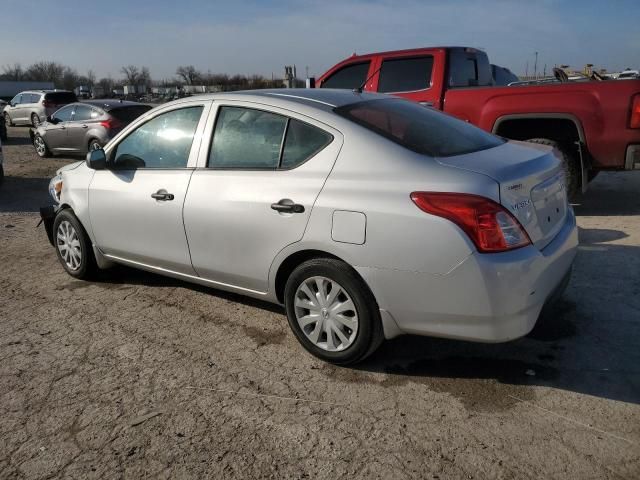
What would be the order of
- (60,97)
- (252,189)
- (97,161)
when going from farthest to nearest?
(60,97) → (97,161) → (252,189)

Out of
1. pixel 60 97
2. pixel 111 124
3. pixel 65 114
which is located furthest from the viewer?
pixel 60 97

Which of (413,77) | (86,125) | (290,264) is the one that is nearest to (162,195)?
(290,264)

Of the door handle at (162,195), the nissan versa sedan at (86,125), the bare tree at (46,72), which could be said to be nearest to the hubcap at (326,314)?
the door handle at (162,195)

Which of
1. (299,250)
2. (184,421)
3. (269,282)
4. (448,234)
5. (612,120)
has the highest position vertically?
(612,120)

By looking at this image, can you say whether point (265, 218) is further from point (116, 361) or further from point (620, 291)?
point (620, 291)

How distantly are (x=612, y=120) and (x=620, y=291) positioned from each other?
252 cm

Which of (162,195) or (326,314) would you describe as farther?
(162,195)

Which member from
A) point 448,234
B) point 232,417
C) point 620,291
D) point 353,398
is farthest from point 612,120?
point 232,417

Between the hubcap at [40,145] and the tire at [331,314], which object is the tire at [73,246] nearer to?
the tire at [331,314]

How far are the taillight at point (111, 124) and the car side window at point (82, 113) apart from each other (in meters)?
0.67

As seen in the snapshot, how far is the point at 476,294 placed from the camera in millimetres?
2746

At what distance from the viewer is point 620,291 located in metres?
4.29

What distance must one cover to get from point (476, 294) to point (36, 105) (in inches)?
912

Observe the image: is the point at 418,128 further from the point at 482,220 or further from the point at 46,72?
the point at 46,72
